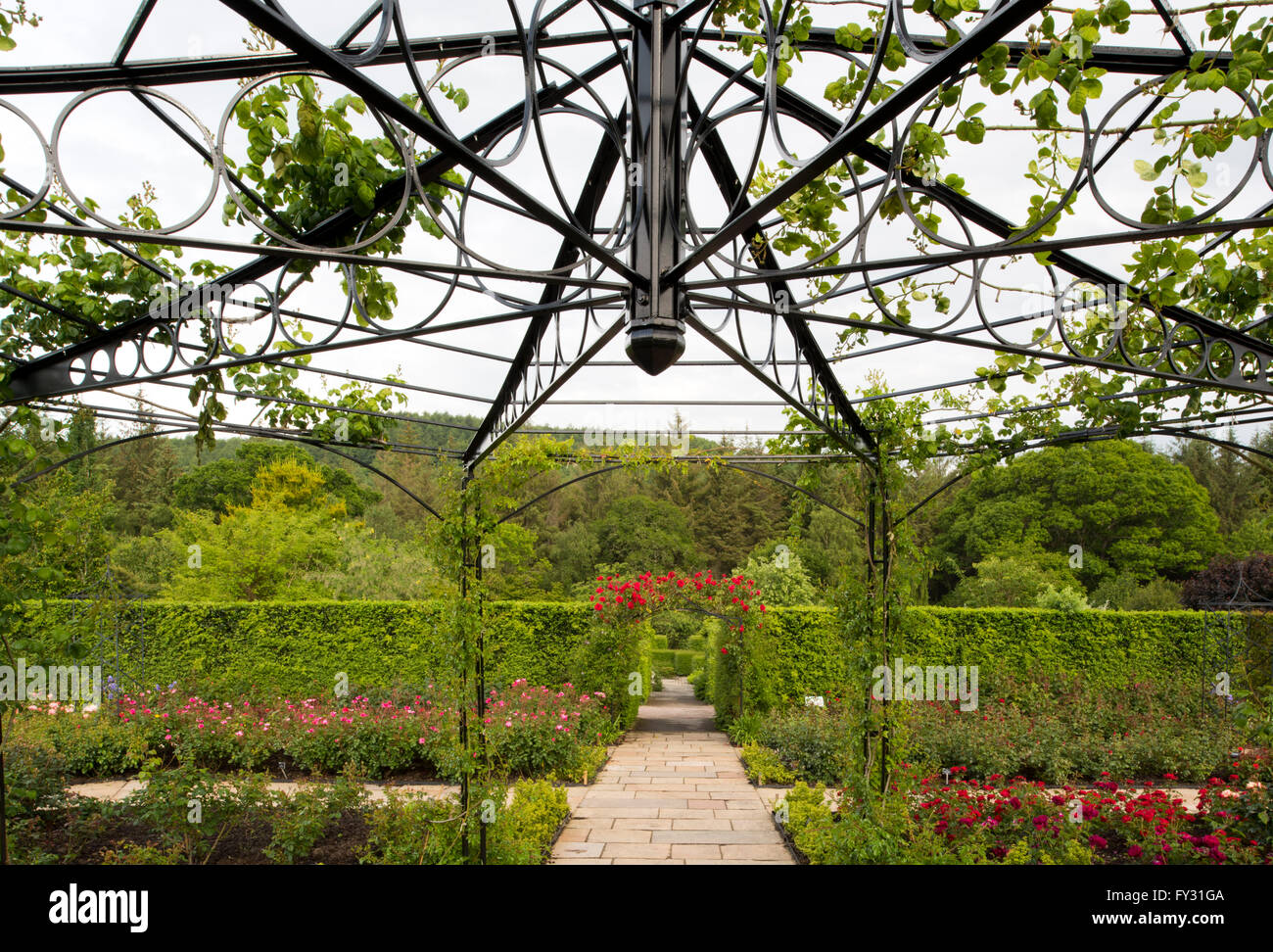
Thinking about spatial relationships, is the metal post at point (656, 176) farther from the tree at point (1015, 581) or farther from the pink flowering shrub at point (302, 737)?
the tree at point (1015, 581)

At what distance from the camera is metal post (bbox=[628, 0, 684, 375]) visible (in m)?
2.32

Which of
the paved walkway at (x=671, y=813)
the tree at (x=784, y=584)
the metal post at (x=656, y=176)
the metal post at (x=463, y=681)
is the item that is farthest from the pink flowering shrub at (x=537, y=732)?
the tree at (x=784, y=584)

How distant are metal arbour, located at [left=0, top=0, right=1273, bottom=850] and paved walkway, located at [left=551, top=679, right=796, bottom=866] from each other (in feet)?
10.3

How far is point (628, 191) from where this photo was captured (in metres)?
2.42

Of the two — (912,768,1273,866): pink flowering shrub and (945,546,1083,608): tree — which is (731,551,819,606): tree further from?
(912,768,1273,866): pink flowering shrub

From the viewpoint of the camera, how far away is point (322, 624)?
1108 cm

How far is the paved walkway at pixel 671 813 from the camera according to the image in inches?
211

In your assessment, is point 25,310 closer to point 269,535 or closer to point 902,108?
point 902,108

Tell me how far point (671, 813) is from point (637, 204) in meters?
5.45

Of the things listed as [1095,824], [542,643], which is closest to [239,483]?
[542,643]

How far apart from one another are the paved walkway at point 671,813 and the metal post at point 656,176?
408 centimetres

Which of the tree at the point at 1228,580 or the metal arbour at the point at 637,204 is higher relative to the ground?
the metal arbour at the point at 637,204

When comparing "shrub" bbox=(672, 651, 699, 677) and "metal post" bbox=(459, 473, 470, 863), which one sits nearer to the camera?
"metal post" bbox=(459, 473, 470, 863)

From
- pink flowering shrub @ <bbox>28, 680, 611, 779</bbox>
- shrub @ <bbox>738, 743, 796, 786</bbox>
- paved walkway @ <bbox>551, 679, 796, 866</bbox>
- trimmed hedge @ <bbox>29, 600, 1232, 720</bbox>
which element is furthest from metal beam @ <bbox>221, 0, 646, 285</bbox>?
trimmed hedge @ <bbox>29, 600, 1232, 720</bbox>
